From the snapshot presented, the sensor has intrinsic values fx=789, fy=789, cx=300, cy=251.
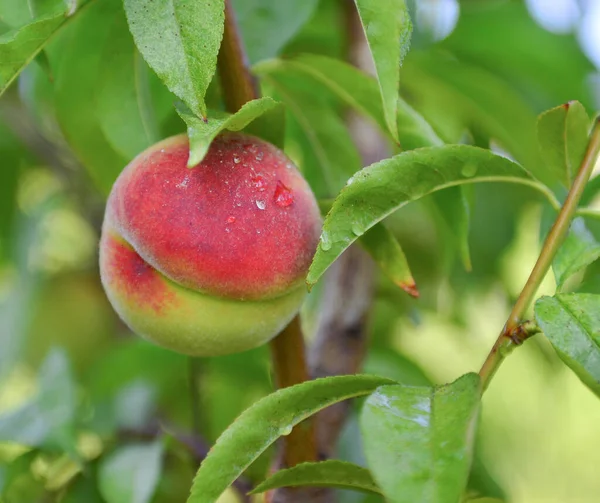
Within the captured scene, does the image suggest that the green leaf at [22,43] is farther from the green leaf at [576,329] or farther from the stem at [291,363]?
the green leaf at [576,329]

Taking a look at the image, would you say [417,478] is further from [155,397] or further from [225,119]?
[155,397]

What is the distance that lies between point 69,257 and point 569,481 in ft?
10.1

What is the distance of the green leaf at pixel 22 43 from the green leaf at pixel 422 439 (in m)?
0.39

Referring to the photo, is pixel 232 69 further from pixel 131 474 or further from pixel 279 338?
pixel 131 474

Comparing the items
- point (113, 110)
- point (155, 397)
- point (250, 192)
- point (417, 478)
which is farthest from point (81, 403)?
point (417, 478)

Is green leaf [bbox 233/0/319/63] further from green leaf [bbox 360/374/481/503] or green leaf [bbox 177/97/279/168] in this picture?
green leaf [bbox 360/374/481/503]

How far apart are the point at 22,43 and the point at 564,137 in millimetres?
489

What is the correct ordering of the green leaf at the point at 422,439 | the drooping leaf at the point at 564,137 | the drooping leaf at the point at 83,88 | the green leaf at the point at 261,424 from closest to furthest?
the green leaf at the point at 422,439 < the green leaf at the point at 261,424 < the drooping leaf at the point at 564,137 < the drooping leaf at the point at 83,88

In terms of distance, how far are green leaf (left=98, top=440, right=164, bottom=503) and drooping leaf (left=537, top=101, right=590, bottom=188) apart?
57cm

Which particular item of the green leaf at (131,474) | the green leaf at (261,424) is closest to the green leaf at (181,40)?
the green leaf at (261,424)

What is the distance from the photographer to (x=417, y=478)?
0.50 metres

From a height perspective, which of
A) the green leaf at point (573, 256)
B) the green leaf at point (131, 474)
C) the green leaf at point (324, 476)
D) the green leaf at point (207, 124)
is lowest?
the green leaf at point (131, 474)

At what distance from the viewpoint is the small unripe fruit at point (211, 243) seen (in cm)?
65

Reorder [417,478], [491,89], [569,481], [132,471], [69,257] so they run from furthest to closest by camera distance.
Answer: [569,481]
[69,257]
[491,89]
[132,471]
[417,478]
